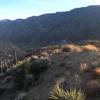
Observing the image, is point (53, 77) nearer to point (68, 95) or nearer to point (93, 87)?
point (93, 87)

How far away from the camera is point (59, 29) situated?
161 meters

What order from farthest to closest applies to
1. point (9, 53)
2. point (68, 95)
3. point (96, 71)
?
point (9, 53), point (96, 71), point (68, 95)

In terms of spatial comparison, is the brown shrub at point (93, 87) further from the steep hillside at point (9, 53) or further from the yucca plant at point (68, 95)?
the steep hillside at point (9, 53)

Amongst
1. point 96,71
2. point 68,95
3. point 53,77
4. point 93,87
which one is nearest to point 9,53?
point 53,77

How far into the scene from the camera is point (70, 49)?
2277cm

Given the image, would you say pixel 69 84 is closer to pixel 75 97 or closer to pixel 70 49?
pixel 75 97

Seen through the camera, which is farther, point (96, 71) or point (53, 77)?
point (53, 77)

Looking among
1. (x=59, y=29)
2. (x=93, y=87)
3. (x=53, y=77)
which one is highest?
(x=93, y=87)

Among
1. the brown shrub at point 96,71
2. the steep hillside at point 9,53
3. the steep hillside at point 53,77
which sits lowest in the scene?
the steep hillside at point 9,53

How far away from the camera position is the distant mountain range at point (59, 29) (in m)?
145

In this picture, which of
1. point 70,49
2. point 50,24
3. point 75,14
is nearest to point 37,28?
point 50,24

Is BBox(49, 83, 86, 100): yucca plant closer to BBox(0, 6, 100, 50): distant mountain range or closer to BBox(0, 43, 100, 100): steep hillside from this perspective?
BBox(0, 43, 100, 100): steep hillside

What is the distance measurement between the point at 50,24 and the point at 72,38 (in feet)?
114

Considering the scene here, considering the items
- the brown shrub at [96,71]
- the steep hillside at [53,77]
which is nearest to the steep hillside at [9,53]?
the steep hillside at [53,77]
